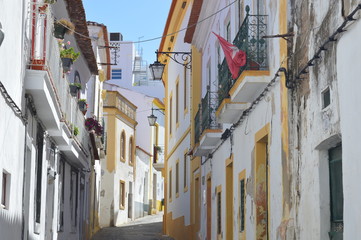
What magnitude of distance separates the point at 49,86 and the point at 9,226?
2425 millimetres

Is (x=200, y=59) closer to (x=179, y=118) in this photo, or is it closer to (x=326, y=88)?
(x=179, y=118)

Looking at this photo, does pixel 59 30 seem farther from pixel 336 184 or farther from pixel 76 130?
pixel 336 184

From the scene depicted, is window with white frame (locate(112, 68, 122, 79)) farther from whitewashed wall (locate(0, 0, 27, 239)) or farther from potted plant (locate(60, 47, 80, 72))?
whitewashed wall (locate(0, 0, 27, 239))

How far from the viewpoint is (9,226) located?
10312 mm

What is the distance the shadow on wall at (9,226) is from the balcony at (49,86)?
6.54ft

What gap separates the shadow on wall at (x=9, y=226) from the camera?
9727 millimetres

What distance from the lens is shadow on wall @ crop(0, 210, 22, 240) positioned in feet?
31.9

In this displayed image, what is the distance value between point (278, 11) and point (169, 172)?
64.3ft

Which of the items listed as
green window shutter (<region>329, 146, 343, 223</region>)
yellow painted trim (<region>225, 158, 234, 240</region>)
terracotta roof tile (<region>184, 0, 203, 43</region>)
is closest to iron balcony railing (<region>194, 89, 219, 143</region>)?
yellow painted trim (<region>225, 158, 234, 240</region>)

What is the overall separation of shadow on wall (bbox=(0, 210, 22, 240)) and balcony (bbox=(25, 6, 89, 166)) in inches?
78.4

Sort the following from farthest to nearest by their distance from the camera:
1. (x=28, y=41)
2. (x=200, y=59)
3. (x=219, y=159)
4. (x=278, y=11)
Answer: (x=200, y=59), (x=219, y=159), (x=28, y=41), (x=278, y=11)

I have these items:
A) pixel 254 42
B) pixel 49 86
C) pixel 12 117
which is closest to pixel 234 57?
pixel 254 42

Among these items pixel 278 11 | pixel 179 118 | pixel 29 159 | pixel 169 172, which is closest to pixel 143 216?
pixel 169 172

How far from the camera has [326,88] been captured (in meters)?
7.80
